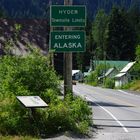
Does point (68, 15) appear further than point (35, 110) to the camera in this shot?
Yes

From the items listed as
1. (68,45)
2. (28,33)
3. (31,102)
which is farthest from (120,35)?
(31,102)

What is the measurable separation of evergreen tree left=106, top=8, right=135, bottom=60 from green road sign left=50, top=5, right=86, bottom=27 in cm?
11211

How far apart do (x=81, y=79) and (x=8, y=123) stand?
138 meters

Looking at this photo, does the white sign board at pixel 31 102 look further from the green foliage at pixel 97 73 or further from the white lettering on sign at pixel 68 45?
the green foliage at pixel 97 73

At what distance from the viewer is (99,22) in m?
153

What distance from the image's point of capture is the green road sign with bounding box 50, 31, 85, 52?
2147cm

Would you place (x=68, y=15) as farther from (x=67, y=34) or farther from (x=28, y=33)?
(x=28, y=33)

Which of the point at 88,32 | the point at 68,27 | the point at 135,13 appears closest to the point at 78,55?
the point at 88,32

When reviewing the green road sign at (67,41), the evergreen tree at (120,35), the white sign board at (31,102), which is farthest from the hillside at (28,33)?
the evergreen tree at (120,35)

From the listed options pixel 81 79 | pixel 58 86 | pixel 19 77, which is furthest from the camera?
pixel 81 79

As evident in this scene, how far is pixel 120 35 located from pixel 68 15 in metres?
113

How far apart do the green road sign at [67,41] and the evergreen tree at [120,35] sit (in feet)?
368

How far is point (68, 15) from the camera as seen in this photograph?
2152 centimetres

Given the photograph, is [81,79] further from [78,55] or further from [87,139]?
[87,139]
